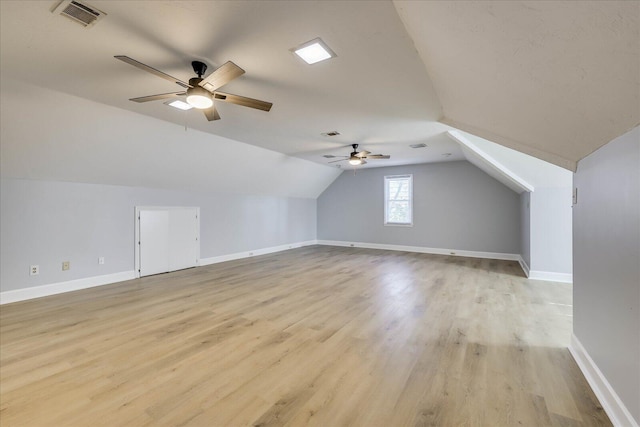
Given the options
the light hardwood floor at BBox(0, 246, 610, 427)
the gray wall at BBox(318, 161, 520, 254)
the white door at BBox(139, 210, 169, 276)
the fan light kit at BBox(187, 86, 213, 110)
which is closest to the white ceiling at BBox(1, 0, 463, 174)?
the fan light kit at BBox(187, 86, 213, 110)

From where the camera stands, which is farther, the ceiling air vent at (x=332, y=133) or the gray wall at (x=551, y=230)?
the gray wall at (x=551, y=230)

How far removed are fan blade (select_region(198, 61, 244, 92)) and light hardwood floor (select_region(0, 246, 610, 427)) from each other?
2303 mm

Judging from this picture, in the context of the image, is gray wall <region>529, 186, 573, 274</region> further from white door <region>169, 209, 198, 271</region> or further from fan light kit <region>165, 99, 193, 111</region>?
white door <region>169, 209, 198, 271</region>

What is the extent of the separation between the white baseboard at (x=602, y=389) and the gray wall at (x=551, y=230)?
288cm

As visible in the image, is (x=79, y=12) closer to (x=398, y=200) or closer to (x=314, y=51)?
(x=314, y=51)

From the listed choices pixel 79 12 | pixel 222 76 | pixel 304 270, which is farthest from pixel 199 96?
pixel 304 270

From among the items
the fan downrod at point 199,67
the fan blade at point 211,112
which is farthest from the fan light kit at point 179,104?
the fan downrod at point 199,67

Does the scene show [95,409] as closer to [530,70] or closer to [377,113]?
[530,70]

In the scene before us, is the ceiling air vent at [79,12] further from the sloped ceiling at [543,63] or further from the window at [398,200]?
the window at [398,200]

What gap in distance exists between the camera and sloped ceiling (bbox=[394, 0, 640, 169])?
970mm

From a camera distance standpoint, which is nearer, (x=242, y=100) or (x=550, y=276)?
(x=242, y=100)

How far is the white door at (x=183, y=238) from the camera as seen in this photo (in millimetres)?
5625

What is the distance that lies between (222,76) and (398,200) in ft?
22.5

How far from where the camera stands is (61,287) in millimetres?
4191
